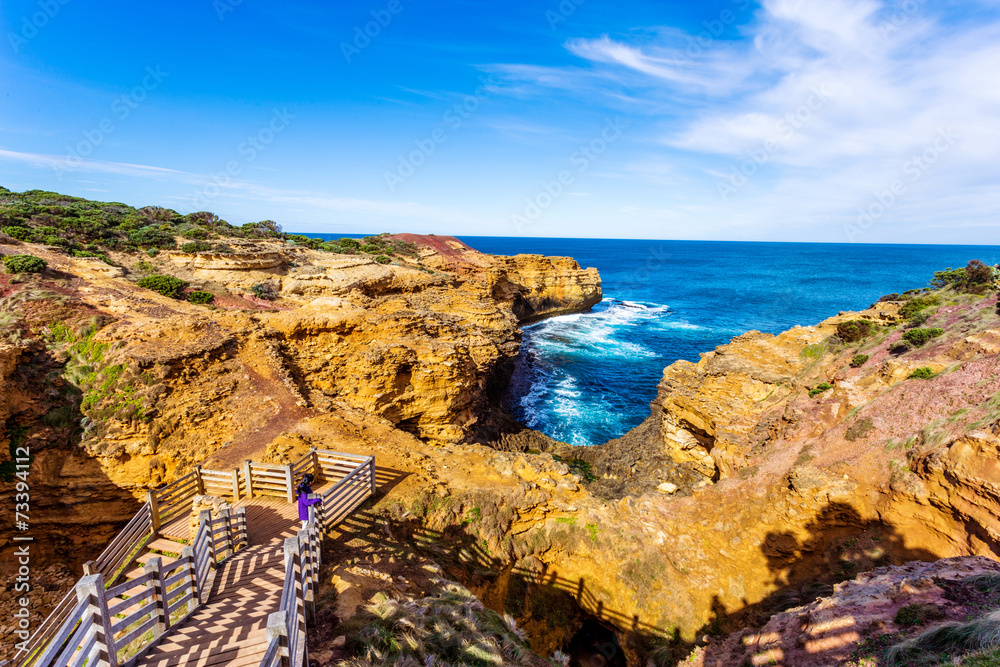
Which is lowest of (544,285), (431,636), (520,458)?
(520,458)

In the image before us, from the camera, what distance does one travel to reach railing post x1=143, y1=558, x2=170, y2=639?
6148 millimetres

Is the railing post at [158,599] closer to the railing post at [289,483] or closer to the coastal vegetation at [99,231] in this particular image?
the railing post at [289,483]

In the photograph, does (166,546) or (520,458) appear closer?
(166,546)

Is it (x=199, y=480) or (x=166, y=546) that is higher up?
(x=199, y=480)

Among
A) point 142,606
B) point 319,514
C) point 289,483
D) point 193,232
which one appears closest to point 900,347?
point 319,514

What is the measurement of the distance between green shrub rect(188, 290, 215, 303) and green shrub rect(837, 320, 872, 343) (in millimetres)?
39480

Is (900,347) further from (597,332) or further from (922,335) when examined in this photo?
(597,332)

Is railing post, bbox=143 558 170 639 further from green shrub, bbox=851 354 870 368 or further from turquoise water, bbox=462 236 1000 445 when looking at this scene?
green shrub, bbox=851 354 870 368

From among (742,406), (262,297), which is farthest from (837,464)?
(262,297)

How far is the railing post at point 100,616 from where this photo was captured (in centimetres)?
488

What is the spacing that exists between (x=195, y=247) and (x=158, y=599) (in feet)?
106

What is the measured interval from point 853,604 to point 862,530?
5675mm

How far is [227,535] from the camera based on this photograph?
889cm

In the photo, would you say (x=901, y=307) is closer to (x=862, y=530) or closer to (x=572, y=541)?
(x=862, y=530)
